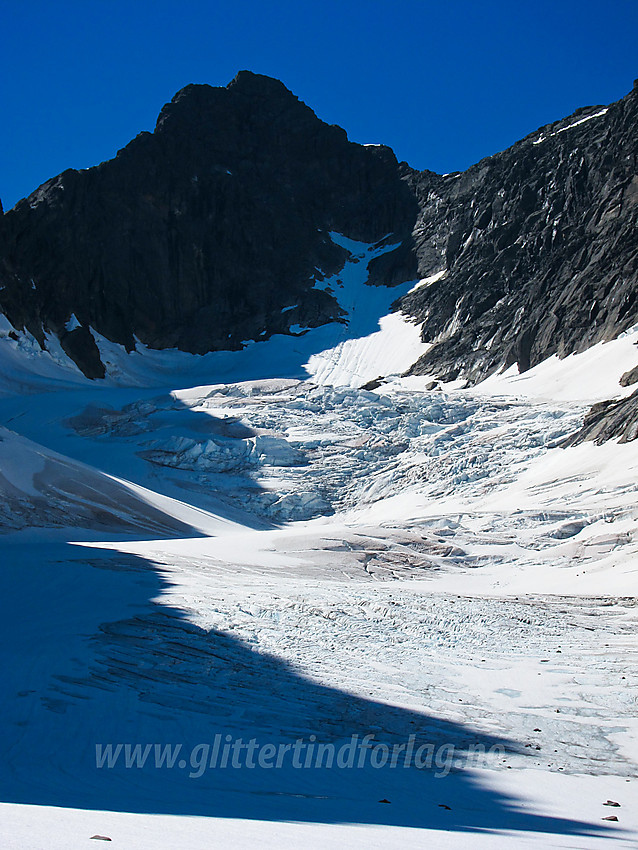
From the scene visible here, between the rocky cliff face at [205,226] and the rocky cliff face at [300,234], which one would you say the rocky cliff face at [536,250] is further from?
the rocky cliff face at [205,226]

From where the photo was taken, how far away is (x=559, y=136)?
7906 cm

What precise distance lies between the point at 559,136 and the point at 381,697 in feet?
271

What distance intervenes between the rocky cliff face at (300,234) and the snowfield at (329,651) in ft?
87.8

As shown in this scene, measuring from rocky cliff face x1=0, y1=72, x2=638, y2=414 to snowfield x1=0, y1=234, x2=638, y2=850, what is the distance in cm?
2677

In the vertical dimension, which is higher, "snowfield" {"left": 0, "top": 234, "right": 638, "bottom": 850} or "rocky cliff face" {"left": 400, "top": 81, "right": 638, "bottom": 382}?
"rocky cliff face" {"left": 400, "top": 81, "right": 638, "bottom": 382}

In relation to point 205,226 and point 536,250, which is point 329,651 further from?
point 205,226

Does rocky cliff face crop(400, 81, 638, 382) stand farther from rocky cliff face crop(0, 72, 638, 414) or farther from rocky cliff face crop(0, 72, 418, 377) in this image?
rocky cliff face crop(0, 72, 418, 377)

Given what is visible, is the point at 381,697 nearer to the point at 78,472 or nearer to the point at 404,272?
the point at 78,472

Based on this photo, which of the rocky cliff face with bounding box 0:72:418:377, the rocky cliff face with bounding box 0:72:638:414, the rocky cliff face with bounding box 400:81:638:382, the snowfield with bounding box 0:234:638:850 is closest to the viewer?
the snowfield with bounding box 0:234:638:850

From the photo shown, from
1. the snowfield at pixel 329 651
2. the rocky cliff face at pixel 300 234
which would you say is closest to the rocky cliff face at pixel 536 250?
the rocky cliff face at pixel 300 234

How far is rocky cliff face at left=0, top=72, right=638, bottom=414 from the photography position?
202 feet

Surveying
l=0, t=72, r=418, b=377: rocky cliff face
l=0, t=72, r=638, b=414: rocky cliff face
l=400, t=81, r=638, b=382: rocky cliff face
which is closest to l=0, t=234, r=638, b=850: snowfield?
l=400, t=81, r=638, b=382: rocky cliff face

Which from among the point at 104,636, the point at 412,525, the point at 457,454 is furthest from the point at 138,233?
the point at 104,636

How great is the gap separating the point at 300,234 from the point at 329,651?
87.5 metres
